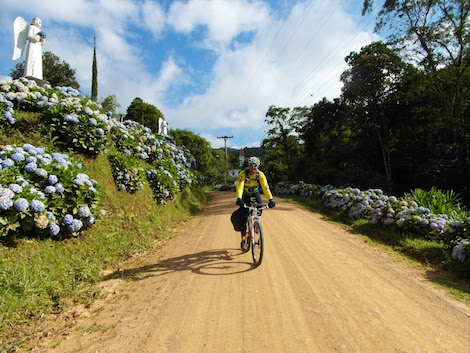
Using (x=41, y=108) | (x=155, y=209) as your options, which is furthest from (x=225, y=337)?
(x=41, y=108)

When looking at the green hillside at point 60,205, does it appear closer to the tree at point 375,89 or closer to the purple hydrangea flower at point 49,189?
the purple hydrangea flower at point 49,189

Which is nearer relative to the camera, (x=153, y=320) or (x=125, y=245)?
(x=153, y=320)

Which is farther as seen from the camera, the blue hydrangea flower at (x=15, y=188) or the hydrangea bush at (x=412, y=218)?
the hydrangea bush at (x=412, y=218)

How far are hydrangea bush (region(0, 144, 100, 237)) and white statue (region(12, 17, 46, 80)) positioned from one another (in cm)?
572

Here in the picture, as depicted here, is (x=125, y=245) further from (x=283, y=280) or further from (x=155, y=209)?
(x=283, y=280)

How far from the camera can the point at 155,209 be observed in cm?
857

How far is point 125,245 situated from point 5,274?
2516 mm

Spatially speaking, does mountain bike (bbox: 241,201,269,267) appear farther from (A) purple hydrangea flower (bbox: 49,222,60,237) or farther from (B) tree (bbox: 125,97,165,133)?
(B) tree (bbox: 125,97,165,133)

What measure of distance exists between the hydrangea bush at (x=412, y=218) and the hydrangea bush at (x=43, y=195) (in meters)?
6.93

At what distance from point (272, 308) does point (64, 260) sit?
3.43 meters

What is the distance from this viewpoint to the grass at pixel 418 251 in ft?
14.9

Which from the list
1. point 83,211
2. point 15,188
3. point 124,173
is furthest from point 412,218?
point 15,188

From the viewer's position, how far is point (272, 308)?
11.9ft

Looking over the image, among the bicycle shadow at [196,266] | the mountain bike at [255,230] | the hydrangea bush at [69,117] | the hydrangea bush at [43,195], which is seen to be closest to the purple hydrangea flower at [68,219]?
the hydrangea bush at [43,195]
